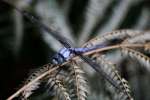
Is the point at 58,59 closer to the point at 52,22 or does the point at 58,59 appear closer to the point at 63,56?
the point at 63,56

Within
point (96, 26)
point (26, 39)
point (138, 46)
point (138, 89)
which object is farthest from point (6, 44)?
point (138, 46)

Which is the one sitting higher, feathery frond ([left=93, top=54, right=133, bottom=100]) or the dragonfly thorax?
the dragonfly thorax

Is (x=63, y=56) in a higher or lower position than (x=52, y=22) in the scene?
lower

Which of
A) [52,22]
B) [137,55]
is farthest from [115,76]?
[52,22]

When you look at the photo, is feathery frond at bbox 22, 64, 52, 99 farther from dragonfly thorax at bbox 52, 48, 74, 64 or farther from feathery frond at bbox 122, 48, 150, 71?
feathery frond at bbox 122, 48, 150, 71

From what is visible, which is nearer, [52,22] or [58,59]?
[58,59]

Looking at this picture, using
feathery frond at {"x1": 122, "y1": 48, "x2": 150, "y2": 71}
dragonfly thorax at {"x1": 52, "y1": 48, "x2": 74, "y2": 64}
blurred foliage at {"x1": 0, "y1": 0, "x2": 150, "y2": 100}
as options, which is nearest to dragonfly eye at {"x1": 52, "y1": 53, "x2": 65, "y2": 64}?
dragonfly thorax at {"x1": 52, "y1": 48, "x2": 74, "y2": 64}

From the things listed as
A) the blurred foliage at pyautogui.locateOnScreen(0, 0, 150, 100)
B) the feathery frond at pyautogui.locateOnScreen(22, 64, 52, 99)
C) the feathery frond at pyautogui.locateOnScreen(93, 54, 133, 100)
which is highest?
the blurred foliage at pyautogui.locateOnScreen(0, 0, 150, 100)

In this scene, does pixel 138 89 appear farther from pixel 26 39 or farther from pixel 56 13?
pixel 26 39
